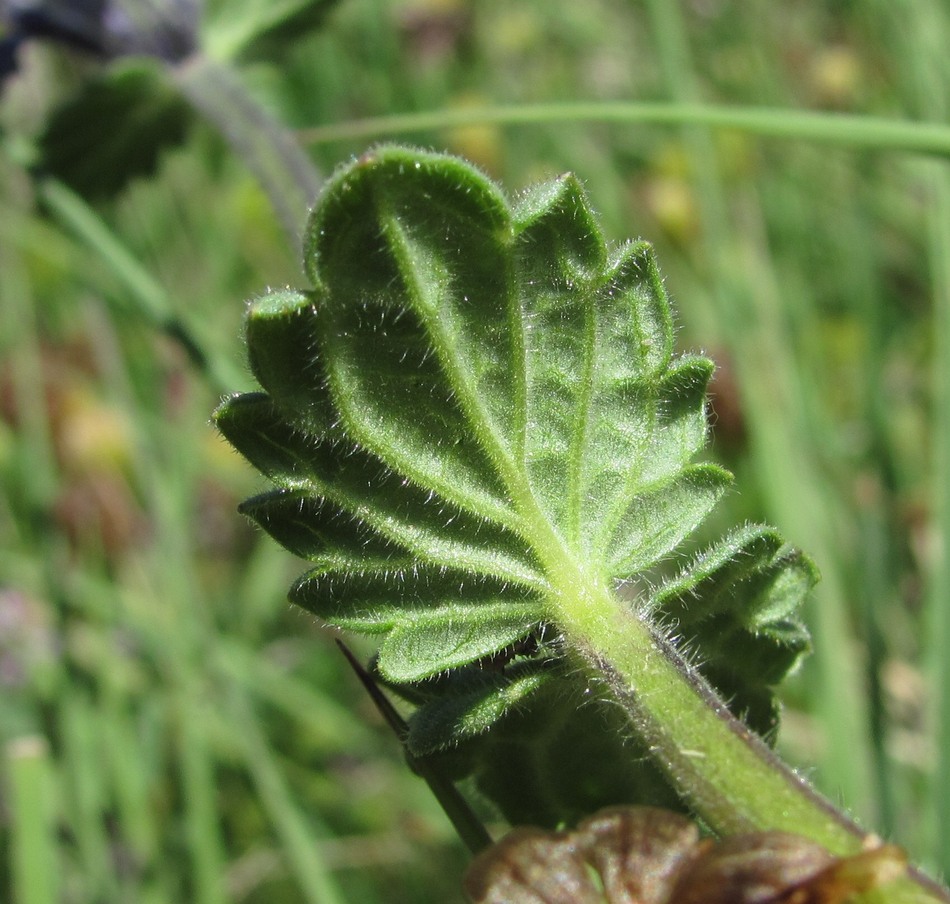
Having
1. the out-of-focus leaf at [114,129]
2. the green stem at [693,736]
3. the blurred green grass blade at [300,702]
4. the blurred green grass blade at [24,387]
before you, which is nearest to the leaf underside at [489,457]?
the green stem at [693,736]

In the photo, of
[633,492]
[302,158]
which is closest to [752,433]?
[302,158]

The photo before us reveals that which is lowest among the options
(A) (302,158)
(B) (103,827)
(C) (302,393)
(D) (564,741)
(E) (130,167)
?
(D) (564,741)

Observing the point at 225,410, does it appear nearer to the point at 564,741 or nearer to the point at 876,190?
the point at 564,741

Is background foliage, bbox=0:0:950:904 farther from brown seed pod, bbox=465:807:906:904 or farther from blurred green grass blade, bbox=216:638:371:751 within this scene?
brown seed pod, bbox=465:807:906:904

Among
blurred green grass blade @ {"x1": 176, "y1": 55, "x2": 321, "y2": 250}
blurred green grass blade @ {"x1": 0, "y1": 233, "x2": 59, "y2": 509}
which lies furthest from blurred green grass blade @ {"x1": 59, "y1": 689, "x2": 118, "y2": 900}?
blurred green grass blade @ {"x1": 176, "y1": 55, "x2": 321, "y2": 250}

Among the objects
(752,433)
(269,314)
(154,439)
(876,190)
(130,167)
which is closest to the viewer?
(269,314)

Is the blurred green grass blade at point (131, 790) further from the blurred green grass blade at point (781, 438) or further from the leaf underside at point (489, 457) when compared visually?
the leaf underside at point (489, 457)
